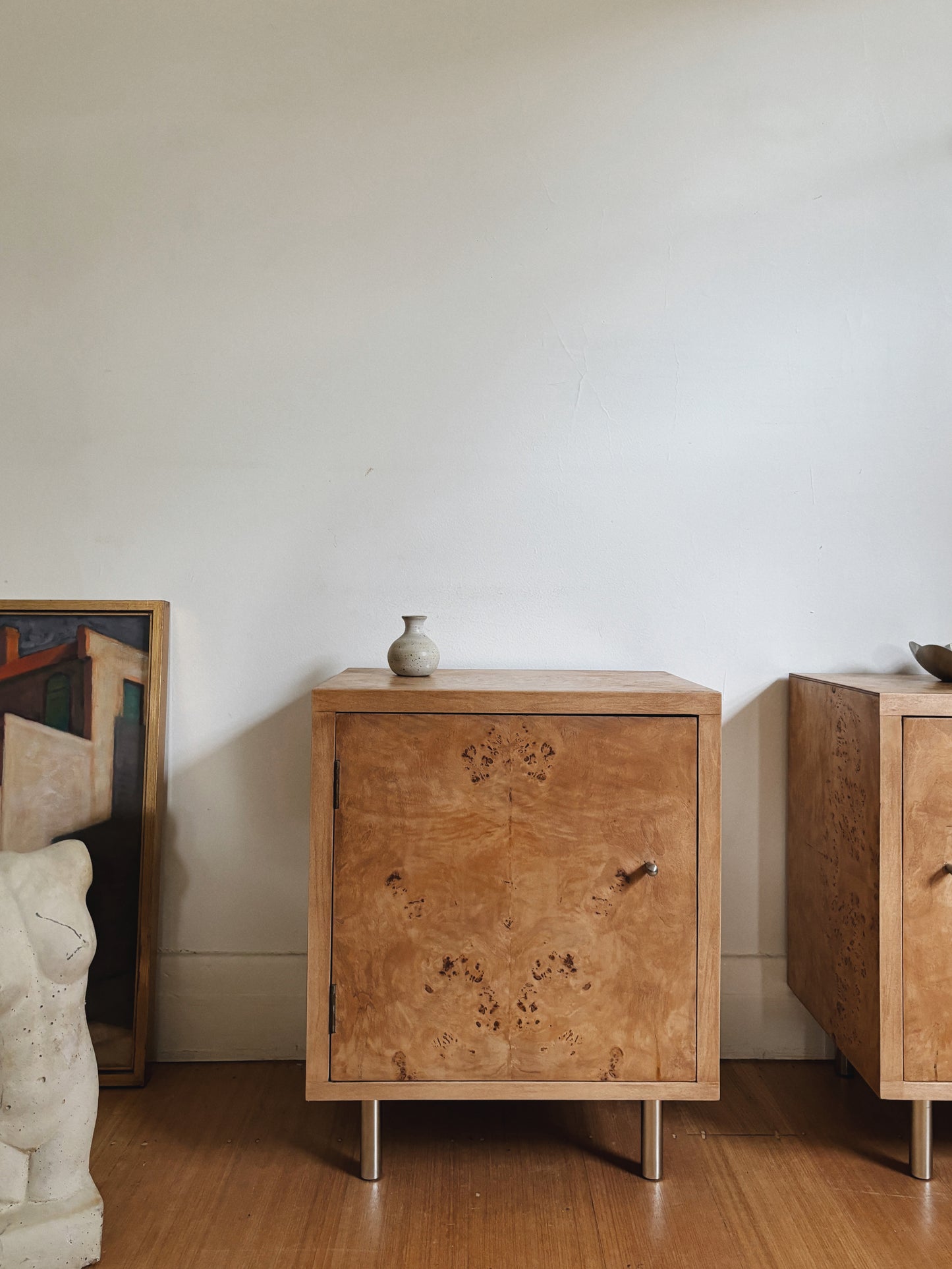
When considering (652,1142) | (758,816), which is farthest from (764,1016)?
(652,1142)

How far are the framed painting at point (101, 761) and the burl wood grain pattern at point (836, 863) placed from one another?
133cm

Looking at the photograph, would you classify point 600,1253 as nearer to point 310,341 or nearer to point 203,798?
point 203,798

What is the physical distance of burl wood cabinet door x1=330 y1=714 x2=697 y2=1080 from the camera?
1.42 meters

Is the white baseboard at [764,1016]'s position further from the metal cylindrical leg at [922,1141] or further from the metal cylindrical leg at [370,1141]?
the metal cylindrical leg at [370,1141]

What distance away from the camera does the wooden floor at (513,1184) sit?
127 centimetres

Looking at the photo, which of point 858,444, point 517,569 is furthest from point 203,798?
point 858,444

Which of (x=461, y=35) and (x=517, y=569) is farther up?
(x=461, y=35)

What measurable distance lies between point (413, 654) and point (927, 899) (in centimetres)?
96

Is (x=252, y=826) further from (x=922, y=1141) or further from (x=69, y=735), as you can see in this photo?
(x=922, y=1141)

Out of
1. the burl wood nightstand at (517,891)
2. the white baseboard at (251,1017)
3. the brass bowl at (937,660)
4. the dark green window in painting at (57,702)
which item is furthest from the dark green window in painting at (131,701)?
the brass bowl at (937,660)

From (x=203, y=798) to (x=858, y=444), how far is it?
1605 mm

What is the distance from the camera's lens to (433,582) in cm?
189

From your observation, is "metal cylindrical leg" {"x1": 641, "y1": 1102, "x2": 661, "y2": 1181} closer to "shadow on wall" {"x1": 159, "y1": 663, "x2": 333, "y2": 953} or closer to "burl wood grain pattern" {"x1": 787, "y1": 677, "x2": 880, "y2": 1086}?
"burl wood grain pattern" {"x1": 787, "y1": 677, "x2": 880, "y2": 1086}

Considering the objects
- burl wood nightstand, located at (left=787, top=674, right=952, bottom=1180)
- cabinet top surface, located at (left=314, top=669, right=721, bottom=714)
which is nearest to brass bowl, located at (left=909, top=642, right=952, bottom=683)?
burl wood nightstand, located at (left=787, top=674, right=952, bottom=1180)
